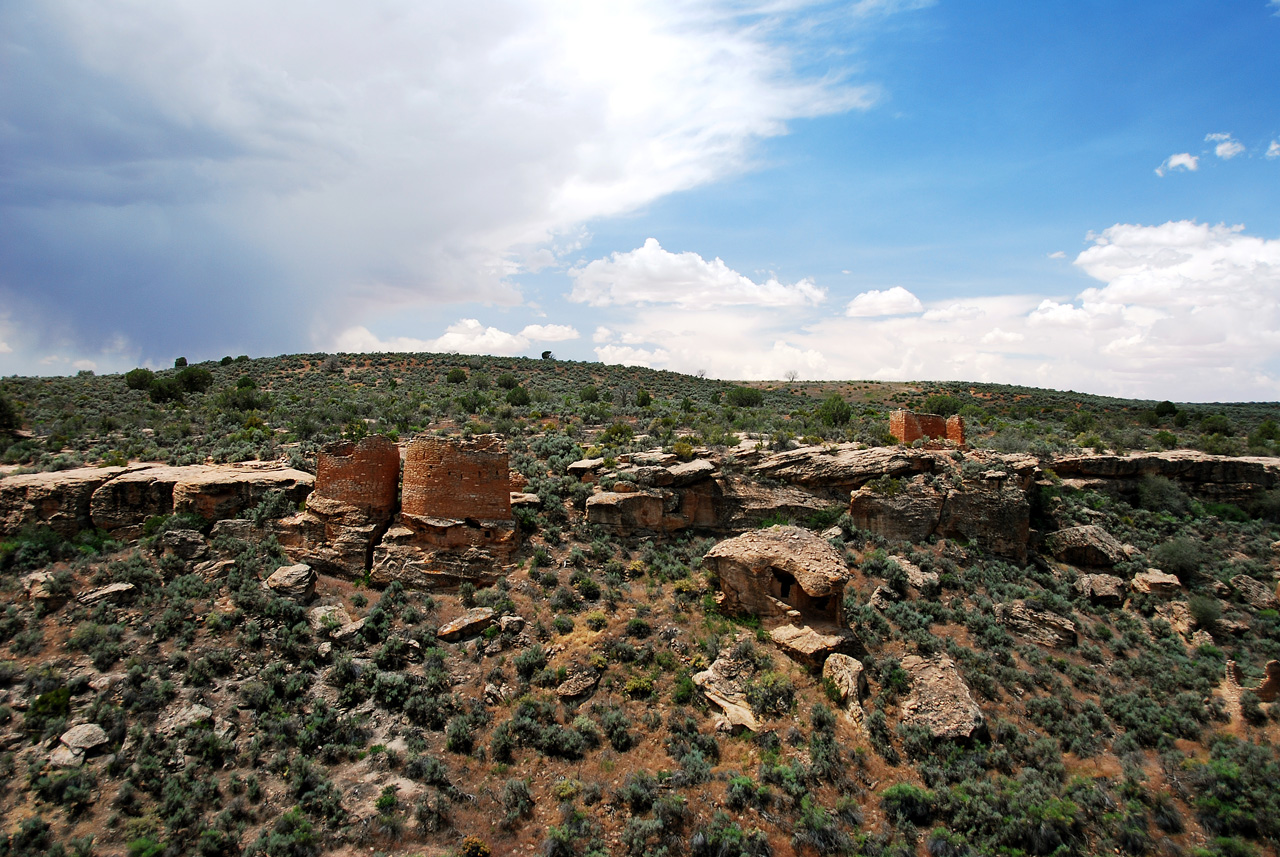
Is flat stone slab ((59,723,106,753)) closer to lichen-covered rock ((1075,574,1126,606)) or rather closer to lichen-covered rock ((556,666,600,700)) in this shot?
lichen-covered rock ((556,666,600,700))

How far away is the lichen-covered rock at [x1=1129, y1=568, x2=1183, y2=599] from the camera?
18.6 m

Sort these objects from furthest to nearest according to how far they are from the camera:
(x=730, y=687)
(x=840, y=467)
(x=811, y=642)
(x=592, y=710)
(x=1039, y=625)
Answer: (x=840, y=467)
(x=1039, y=625)
(x=811, y=642)
(x=730, y=687)
(x=592, y=710)

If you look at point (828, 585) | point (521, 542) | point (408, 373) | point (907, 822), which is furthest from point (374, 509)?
point (408, 373)

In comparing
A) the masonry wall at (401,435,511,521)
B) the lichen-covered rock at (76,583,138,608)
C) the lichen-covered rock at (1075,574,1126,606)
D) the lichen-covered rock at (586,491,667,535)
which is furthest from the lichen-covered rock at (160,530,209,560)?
the lichen-covered rock at (1075,574,1126,606)

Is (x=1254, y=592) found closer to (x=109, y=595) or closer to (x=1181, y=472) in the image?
(x=1181, y=472)

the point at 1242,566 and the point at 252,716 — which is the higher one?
the point at 1242,566

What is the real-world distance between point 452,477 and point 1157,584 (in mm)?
25118

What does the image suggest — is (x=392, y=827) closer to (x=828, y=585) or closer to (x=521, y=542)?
(x=521, y=542)

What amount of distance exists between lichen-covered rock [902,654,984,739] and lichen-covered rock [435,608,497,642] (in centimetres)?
1116

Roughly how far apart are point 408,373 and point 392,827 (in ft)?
149

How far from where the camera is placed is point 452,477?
16.2 meters

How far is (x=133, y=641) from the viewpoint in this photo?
41.9 feet

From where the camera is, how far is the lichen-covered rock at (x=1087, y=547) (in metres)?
20.4

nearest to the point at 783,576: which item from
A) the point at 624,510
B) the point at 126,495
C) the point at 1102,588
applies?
the point at 624,510
